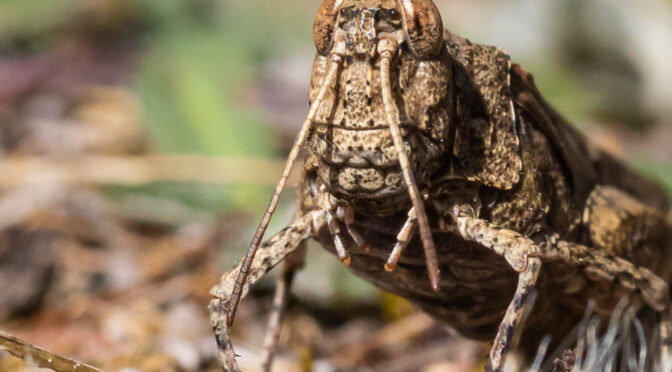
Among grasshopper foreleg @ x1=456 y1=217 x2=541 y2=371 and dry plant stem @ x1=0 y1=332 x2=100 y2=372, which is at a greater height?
dry plant stem @ x1=0 y1=332 x2=100 y2=372

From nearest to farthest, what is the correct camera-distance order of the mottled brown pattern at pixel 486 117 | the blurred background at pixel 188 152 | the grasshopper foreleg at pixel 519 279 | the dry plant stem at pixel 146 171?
the grasshopper foreleg at pixel 519 279, the mottled brown pattern at pixel 486 117, the blurred background at pixel 188 152, the dry plant stem at pixel 146 171

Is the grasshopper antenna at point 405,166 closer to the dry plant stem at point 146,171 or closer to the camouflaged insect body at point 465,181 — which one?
the camouflaged insect body at point 465,181

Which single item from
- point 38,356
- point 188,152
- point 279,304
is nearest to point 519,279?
point 279,304

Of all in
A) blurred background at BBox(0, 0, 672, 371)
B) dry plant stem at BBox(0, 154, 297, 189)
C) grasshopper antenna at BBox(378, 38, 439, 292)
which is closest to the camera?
grasshopper antenna at BBox(378, 38, 439, 292)

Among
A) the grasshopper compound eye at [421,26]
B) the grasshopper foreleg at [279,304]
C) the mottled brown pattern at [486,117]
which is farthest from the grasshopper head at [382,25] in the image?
the grasshopper foreleg at [279,304]

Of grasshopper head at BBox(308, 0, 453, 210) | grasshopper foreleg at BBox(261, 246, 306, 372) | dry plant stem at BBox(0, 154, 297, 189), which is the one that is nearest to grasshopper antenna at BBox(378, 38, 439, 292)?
grasshopper head at BBox(308, 0, 453, 210)

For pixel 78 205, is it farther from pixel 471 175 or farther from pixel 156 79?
pixel 471 175

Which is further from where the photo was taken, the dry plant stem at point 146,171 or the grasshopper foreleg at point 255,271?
the dry plant stem at point 146,171

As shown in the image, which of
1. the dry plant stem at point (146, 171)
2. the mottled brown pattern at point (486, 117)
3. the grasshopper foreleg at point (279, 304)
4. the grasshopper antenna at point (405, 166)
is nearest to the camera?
the grasshopper antenna at point (405, 166)

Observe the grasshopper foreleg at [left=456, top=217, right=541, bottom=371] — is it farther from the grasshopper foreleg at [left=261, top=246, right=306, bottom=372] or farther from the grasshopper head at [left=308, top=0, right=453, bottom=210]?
the grasshopper foreleg at [left=261, top=246, right=306, bottom=372]

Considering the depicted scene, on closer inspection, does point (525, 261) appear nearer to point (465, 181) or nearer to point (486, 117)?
point (465, 181)
